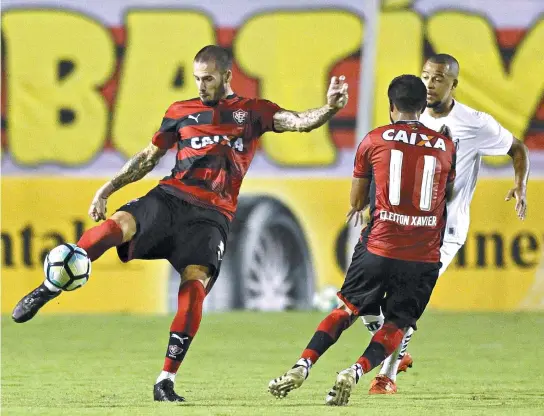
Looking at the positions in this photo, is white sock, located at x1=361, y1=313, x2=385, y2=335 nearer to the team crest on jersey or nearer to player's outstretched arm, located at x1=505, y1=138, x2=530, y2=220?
player's outstretched arm, located at x1=505, y1=138, x2=530, y2=220

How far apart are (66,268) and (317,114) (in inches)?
66.0

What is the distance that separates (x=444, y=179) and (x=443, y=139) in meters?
0.23

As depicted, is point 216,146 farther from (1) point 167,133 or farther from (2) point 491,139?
(2) point 491,139

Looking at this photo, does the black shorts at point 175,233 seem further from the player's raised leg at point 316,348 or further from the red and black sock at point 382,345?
the red and black sock at point 382,345

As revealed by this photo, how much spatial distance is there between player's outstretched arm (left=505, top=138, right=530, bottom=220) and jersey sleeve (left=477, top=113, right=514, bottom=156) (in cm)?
6

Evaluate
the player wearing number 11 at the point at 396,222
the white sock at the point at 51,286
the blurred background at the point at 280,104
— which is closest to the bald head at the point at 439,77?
the player wearing number 11 at the point at 396,222

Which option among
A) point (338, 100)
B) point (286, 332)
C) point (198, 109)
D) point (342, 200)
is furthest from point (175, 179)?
point (342, 200)

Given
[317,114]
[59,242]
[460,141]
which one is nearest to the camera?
[317,114]

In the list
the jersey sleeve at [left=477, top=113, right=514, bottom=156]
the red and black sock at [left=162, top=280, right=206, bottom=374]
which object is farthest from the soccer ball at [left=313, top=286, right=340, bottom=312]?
the red and black sock at [left=162, top=280, right=206, bottom=374]

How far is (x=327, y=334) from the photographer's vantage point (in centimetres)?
763

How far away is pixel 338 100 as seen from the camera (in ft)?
24.7

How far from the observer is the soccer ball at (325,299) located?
1537 cm

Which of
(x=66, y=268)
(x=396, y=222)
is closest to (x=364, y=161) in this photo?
(x=396, y=222)

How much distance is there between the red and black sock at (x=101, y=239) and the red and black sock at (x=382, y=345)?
1566 millimetres
